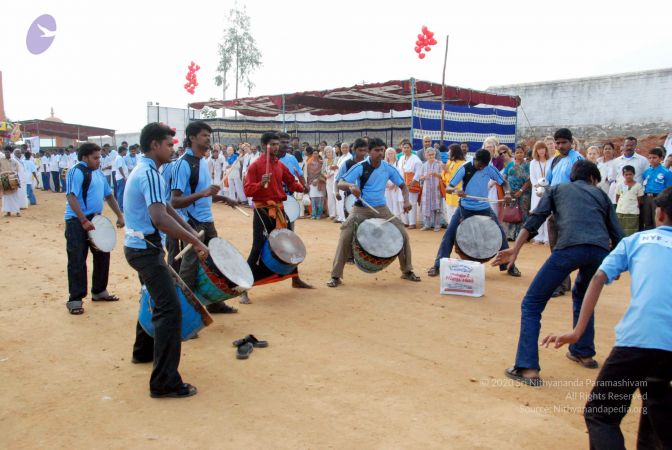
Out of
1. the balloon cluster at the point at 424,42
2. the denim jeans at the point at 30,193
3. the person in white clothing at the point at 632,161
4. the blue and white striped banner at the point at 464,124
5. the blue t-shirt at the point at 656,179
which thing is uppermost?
the balloon cluster at the point at 424,42

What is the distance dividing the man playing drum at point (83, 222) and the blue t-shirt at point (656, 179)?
8.65 meters

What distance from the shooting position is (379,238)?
24.2ft

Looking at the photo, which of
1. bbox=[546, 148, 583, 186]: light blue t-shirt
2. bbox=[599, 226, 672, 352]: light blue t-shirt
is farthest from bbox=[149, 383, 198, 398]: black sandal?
bbox=[546, 148, 583, 186]: light blue t-shirt

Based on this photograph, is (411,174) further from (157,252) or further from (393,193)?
(157,252)

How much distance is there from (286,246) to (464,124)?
11099mm

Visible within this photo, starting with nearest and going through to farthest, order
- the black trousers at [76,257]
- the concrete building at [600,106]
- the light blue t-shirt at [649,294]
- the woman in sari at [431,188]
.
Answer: the light blue t-shirt at [649,294]
the black trousers at [76,257]
the woman in sari at [431,188]
the concrete building at [600,106]

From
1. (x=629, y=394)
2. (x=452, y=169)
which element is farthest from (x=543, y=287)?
(x=452, y=169)

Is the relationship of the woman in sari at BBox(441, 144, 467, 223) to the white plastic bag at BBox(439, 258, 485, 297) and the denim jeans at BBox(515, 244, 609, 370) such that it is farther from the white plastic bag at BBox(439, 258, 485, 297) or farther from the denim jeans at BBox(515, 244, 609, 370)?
the denim jeans at BBox(515, 244, 609, 370)

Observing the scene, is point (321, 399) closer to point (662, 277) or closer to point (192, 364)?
point (192, 364)

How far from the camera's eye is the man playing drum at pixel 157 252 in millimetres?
4102

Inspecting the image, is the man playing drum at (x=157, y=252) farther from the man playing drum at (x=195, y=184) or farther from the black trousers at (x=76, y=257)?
the black trousers at (x=76, y=257)

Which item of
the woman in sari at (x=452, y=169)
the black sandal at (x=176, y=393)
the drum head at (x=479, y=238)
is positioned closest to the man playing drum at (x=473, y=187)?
the drum head at (x=479, y=238)

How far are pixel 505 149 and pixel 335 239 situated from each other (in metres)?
4.16

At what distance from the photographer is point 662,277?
8.94 feet
